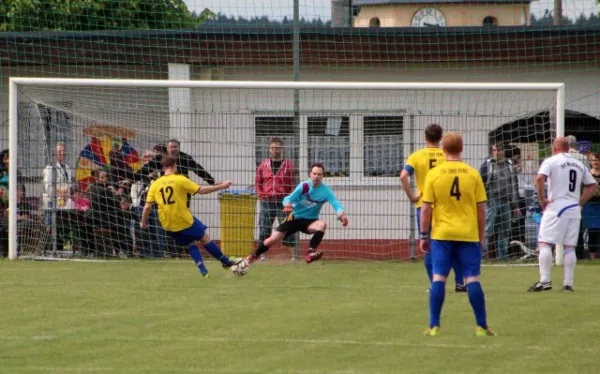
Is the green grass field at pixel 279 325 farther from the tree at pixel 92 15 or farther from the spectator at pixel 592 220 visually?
the tree at pixel 92 15

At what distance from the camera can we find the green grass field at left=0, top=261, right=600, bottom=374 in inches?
320

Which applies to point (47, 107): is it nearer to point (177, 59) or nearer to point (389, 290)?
point (177, 59)

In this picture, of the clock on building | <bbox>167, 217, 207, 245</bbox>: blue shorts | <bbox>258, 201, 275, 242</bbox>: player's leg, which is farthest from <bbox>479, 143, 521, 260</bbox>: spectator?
the clock on building

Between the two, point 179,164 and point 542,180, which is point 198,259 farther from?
point 542,180

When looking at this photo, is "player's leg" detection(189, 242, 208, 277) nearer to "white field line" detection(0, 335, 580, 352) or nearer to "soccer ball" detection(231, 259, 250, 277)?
"soccer ball" detection(231, 259, 250, 277)

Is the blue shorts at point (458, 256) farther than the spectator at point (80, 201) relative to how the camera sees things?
No

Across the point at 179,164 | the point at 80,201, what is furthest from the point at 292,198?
the point at 80,201

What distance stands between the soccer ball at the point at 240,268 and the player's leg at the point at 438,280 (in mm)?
6038

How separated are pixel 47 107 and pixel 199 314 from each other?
870cm

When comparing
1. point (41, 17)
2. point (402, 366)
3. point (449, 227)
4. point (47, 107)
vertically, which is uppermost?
Answer: point (41, 17)

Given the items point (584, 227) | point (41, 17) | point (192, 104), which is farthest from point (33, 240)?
point (584, 227)

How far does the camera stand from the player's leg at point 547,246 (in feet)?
43.8

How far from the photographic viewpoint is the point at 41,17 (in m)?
24.3

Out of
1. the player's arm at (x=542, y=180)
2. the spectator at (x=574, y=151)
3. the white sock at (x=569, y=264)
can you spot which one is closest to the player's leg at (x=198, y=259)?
the player's arm at (x=542, y=180)
